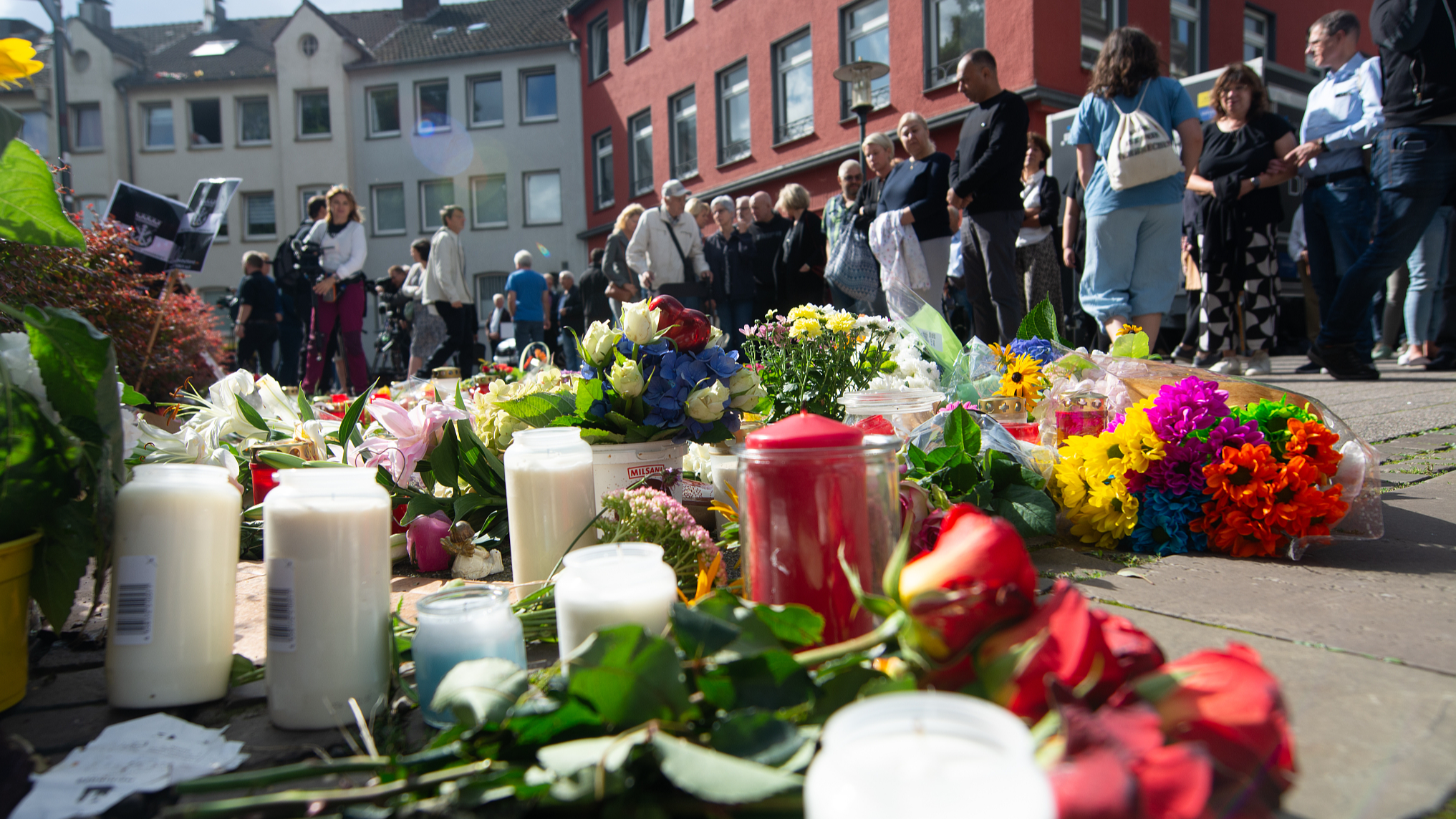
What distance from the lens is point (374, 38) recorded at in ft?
94.0

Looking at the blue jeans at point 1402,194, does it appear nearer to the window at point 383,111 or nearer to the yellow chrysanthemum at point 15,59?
the yellow chrysanthemum at point 15,59

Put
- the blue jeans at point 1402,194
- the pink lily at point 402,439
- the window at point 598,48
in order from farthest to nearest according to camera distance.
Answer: the window at point 598,48 → the blue jeans at point 1402,194 → the pink lily at point 402,439

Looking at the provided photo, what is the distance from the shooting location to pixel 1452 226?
570 cm

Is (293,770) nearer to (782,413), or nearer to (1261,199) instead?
(782,413)

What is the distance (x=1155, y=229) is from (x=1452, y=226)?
10.2 feet

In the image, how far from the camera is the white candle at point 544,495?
1.54 m

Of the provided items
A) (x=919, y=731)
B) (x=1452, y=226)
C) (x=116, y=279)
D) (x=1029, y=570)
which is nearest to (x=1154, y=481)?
(x=1029, y=570)

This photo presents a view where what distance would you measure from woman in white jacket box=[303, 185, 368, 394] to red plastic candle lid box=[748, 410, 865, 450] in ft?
21.4

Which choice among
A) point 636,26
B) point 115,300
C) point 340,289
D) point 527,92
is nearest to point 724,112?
point 636,26

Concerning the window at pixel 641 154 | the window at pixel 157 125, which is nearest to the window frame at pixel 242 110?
the window at pixel 157 125

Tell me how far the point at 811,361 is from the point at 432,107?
997 inches

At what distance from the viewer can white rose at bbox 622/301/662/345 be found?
5.95 feet

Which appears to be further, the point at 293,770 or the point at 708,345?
the point at 708,345

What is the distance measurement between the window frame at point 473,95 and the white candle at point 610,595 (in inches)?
985
